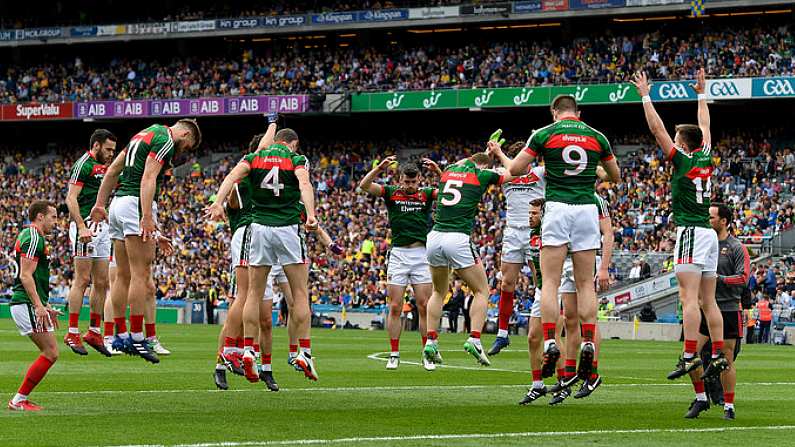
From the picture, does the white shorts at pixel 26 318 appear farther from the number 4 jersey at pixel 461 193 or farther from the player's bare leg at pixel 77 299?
the number 4 jersey at pixel 461 193

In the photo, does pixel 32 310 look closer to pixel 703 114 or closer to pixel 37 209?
pixel 37 209

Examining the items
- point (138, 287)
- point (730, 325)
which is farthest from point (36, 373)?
point (730, 325)

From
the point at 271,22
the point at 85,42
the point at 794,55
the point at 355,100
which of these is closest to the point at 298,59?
the point at 271,22

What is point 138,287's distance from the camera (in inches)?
568

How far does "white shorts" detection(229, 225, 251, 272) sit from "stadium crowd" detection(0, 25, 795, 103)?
3182cm

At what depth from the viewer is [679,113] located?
1828 inches

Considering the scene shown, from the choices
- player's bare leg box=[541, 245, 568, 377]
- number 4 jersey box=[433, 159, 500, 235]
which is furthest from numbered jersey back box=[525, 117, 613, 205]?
number 4 jersey box=[433, 159, 500, 235]

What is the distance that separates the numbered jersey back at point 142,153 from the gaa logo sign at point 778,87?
30.3m

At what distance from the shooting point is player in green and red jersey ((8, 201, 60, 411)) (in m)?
10.9

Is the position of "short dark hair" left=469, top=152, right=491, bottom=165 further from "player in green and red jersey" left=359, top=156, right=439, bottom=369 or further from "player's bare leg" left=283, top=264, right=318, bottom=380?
"player's bare leg" left=283, top=264, right=318, bottom=380

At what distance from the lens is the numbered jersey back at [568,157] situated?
11.7 m

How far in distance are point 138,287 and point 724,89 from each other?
31.2 m

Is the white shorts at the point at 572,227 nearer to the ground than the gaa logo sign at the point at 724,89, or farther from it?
nearer to the ground

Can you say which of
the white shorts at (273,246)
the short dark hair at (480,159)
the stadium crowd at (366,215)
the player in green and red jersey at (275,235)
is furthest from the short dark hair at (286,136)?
the stadium crowd at (366,215)
